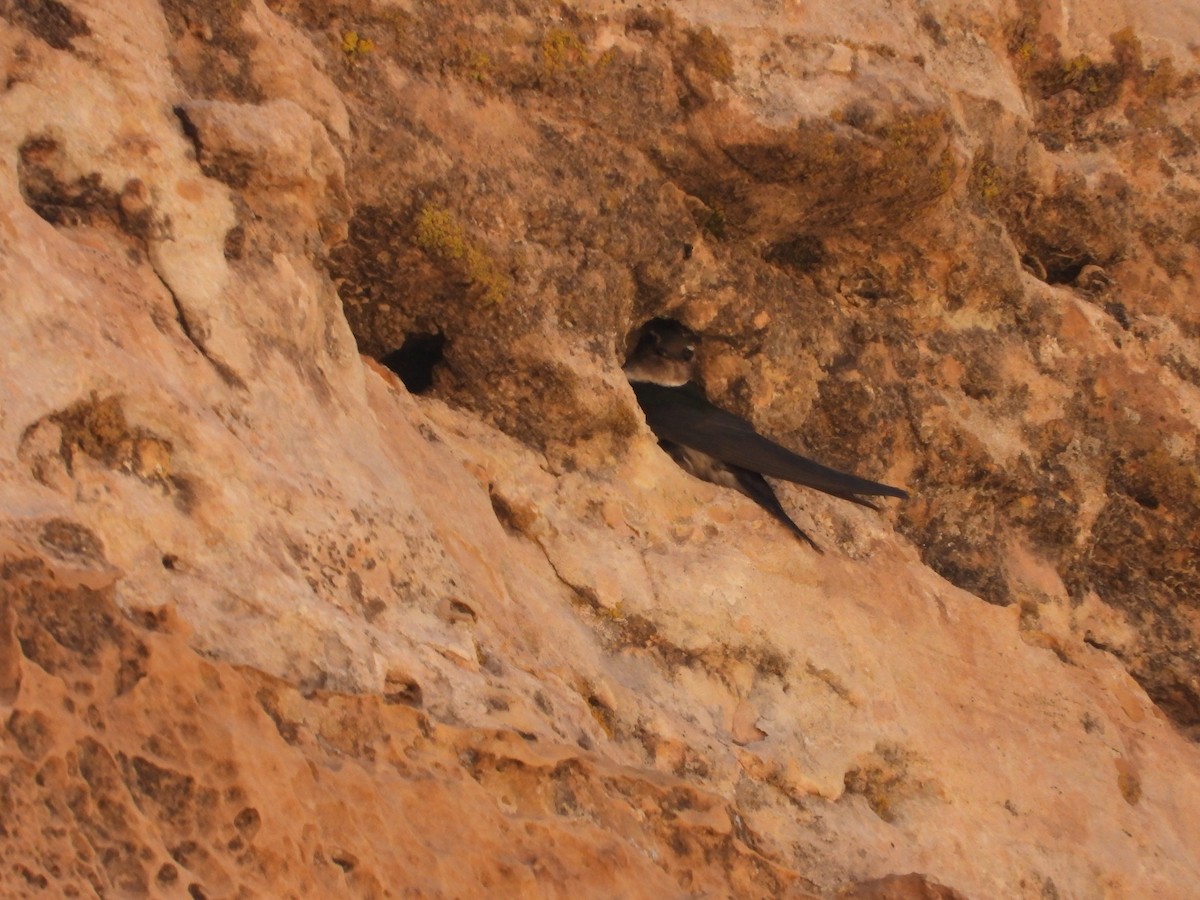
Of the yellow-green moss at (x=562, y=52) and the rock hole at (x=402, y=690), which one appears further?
the yellow-green moss at (x=562, y=52)

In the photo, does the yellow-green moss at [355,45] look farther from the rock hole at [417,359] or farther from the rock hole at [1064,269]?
the rock hole at [1064,269]

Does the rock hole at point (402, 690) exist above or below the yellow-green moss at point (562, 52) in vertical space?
below

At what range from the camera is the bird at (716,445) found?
11.6 ft

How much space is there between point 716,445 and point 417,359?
86 centimetres

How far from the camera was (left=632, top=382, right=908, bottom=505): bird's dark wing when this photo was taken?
3539 millimetres

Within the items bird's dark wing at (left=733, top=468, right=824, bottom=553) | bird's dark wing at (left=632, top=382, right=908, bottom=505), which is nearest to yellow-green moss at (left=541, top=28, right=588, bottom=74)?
bird's dark wing at (left=632, top=382, right=908, bottom=505)

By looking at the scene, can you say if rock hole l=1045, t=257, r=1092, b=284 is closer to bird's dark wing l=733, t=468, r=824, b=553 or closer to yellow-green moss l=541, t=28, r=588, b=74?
bird's dark wing l=733, t=468, r=824, b=553

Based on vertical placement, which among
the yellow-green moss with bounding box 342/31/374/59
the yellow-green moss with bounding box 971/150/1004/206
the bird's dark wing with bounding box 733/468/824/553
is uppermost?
the yellow-green moss with bounding box 971/150/1004/206

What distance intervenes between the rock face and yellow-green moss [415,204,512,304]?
1 cm

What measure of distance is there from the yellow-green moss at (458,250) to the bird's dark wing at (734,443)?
28.3 inches

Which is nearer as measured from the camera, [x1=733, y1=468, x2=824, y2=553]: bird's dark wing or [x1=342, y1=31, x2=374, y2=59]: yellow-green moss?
[x1=342, y1=31, x2=374, y2=59]: yellow-green moss

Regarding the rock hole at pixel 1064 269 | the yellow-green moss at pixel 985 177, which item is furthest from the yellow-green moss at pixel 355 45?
the rock hole at pixel 1064 269

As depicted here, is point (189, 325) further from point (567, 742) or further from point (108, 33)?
point (567, 742)

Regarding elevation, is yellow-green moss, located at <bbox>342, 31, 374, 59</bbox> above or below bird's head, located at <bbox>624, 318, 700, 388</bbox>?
above
